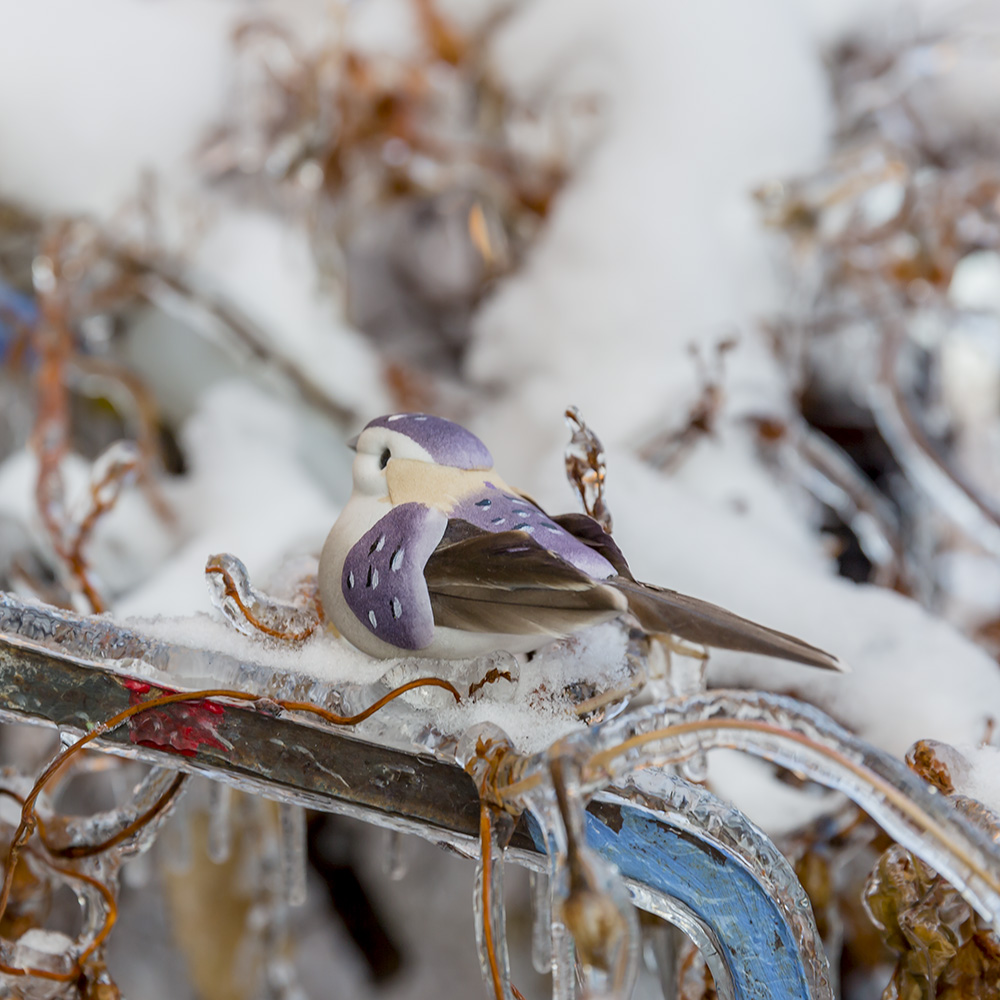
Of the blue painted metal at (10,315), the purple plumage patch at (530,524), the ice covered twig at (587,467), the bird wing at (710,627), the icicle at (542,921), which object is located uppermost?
the blue painted metal at (10,315)

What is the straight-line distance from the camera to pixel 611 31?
0.77 m

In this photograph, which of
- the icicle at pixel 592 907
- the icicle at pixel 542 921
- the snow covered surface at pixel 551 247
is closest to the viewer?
the icicle at pixel 592 907

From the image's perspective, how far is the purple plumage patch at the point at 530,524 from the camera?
22 cm

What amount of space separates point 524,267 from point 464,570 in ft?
1.92

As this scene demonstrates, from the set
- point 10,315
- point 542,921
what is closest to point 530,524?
point 542,921

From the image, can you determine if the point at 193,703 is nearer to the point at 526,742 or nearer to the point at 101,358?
the point at 526,742

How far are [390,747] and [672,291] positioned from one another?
54 centimetres

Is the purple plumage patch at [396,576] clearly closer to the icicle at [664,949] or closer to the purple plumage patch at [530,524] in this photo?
the purple plumage patch at [530,524]

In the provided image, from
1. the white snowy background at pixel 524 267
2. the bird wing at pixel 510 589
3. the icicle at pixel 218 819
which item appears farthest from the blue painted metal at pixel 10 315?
the bird wing at pixel 510 589

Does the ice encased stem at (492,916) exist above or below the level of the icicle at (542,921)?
below

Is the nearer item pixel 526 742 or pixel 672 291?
pixel 526 742

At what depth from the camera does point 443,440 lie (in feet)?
0.84

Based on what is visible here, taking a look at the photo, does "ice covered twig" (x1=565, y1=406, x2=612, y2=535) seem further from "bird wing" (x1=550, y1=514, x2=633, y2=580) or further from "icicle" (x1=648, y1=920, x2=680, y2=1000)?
"icicle" (x1=648, y1=920, x2=680, y2=1000)

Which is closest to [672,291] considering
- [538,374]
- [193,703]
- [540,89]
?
[538,374]
